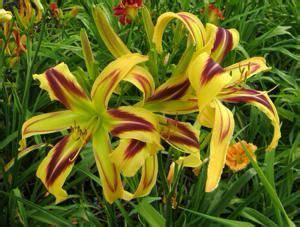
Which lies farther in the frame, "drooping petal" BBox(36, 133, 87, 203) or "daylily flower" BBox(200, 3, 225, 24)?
"daylily flower" BBox(200, 3, 225, 24)

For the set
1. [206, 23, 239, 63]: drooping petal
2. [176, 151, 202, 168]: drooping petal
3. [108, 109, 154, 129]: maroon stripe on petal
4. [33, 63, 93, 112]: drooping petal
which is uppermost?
[206, 23, 239, 63]: drooping petal

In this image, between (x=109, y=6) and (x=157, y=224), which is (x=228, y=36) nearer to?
(x=157, y=224)

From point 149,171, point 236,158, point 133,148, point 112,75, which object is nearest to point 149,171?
point 149,171

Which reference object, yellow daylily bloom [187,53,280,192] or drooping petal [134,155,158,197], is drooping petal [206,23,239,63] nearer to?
yellow daylily bloom [187,53,280,192]

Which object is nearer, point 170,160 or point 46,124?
point 46,124

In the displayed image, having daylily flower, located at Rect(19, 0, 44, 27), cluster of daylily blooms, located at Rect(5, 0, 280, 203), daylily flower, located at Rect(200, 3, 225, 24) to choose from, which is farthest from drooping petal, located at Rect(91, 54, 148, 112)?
daylily flower, located at Rect(200, 3, 225, 24)

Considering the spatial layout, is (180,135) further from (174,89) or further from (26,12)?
(26,12)

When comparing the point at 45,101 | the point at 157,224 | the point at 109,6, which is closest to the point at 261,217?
the point at 157,224
